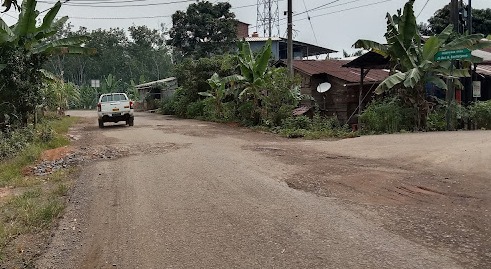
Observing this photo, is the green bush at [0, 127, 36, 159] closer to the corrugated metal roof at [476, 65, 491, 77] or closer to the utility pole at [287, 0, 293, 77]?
the utility pole at [287, 0, 293, 77]

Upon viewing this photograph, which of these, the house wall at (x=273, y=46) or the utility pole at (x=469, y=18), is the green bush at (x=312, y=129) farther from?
the house wall at (x=273, y=46)

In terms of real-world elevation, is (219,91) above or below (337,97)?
above

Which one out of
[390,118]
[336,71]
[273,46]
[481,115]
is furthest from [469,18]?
[273,46]

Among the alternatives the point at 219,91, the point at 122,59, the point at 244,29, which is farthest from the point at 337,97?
the point at 122,59

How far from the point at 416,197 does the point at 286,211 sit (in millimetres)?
2159

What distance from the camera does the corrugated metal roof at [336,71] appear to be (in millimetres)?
22516

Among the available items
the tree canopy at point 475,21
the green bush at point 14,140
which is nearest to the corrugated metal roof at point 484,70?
the tree canopy at point 475,21

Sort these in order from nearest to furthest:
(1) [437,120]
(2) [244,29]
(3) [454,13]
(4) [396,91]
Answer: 1. (3) [454,13]
2. (1) [437,120]
3. (4) [396,91]
4. (2) [244,29]

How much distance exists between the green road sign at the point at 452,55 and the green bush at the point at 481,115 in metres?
2.15

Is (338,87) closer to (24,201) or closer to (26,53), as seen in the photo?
(26,53)

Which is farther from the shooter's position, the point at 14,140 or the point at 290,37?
the point at 290,37

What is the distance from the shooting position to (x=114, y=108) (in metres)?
22.6

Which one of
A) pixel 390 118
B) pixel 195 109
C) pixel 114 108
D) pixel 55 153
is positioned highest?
pixel 114 108

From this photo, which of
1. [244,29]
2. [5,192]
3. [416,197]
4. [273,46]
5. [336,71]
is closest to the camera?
[416,197]
